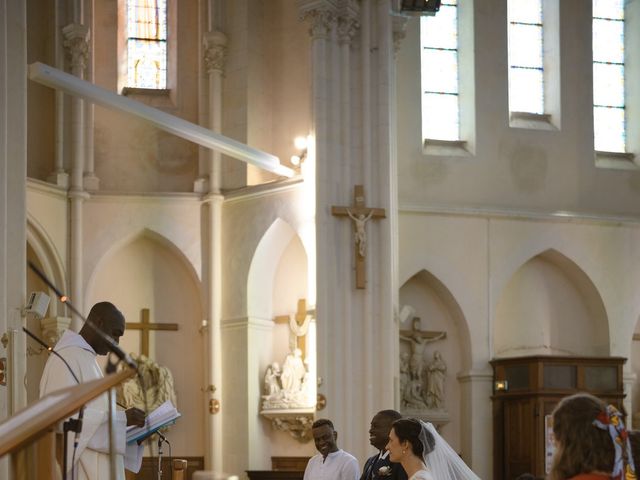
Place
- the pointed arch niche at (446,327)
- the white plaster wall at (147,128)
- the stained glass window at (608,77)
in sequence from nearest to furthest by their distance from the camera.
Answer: the white plaster wall at (147,128)
the pointed arch niche at (446,327)
the stained glass window at (608,77)

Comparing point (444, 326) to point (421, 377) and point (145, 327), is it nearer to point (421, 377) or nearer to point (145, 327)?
point (421, 377)

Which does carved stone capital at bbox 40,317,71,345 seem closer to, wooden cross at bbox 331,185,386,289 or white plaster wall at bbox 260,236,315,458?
white plaster wall at bbox 260,236,315,458

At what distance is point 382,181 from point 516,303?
13.1 feet

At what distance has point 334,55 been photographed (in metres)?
16.1

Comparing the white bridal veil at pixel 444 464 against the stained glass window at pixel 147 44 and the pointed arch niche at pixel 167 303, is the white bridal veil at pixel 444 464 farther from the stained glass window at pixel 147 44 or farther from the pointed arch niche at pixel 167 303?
the stained glass window at pixel 147 44

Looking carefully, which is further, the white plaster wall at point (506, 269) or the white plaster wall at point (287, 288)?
the white plaster wall at point (506, 269)

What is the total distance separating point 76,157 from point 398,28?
15.6ft

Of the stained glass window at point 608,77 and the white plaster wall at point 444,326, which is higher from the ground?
the stained glass window at point 608,77

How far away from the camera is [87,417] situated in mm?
6531

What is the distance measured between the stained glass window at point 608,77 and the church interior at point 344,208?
4cm

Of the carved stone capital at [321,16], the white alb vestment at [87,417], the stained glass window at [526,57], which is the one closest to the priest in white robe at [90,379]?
the white alb vestment at [87,417]

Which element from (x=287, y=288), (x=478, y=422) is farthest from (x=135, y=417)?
(x=478, y=422)

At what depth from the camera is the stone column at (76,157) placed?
16391 mm

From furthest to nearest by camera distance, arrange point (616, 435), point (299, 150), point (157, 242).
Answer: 1. point (157, 242)
2. point (299, 150)
3. point (616, 435)
